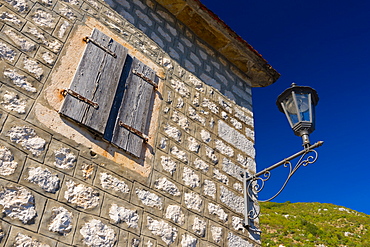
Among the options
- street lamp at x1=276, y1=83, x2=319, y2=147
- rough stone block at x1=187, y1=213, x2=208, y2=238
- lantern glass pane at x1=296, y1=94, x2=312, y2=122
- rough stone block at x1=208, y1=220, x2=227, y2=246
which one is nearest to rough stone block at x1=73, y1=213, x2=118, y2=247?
rough stone block at x1=187, y1=213, x2=208, y2=238

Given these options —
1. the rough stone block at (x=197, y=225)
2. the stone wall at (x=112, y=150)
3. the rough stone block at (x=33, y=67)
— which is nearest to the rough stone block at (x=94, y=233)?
the stone wall at (x=112, y=150)

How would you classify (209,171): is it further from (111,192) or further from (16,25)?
(16,25)

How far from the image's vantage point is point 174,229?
3.10 m

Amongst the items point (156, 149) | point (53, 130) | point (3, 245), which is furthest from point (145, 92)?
point (3, 245)

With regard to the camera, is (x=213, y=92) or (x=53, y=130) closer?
(x=53, y=130)

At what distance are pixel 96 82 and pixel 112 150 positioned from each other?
2.18 feet

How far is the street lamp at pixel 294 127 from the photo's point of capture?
3.72 meters

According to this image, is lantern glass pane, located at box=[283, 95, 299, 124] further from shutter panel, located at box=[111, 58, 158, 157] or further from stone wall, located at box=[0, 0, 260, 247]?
shutter panel, located at box=[111, 58, 158, 157]

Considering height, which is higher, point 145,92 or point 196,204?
point 145,92

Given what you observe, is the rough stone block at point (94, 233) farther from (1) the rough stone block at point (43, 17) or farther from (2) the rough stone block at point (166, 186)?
(1) the rough stone block at point (43, 17)

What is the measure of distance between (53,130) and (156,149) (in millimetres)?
1035

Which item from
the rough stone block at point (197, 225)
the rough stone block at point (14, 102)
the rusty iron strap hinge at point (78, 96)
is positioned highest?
the rusty iron strap hinge at point (78, 96)

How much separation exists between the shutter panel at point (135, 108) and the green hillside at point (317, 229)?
2063cm

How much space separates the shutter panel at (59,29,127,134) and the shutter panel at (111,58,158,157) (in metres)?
0.15
